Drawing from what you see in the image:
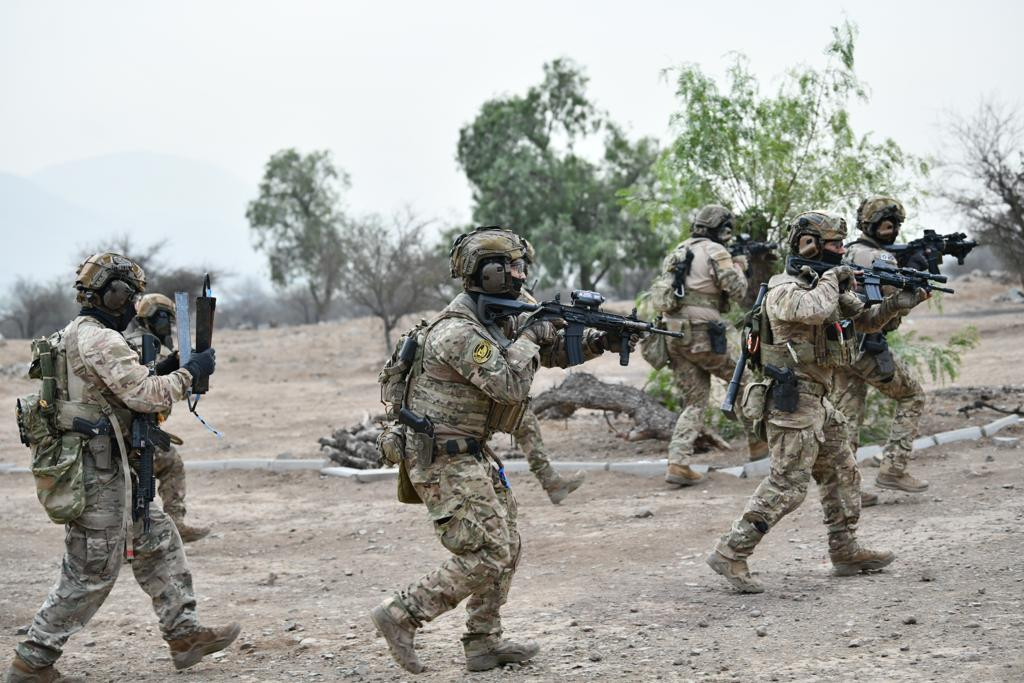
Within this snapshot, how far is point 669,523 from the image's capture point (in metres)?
7.94

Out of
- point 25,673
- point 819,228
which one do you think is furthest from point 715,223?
point 25,673

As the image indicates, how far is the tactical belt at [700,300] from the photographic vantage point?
362 inches

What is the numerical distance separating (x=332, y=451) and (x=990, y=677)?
7548mm

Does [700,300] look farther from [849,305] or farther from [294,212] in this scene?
[294,212]

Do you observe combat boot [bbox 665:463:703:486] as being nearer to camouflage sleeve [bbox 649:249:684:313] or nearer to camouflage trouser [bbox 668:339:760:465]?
camouflage trouser [bbox 668:339:760:465]

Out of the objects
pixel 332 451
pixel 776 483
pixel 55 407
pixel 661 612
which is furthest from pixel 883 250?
pixel 332 451

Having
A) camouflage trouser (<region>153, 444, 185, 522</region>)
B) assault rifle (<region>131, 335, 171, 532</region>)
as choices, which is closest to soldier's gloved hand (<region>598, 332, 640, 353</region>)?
assault rifle (<region>131, 335, 171, 532</region>)

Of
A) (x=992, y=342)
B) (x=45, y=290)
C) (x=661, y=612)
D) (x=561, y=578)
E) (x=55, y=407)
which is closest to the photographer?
(x=55, y=407)

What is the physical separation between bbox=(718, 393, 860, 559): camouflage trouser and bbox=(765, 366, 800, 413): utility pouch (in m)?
0.03

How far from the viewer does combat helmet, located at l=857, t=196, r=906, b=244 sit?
7438 millimetres

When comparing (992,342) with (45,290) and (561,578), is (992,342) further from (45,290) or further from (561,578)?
(45,290)

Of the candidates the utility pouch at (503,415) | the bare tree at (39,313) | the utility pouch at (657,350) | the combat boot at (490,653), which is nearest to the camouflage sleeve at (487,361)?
the utility pouch at (503,415)

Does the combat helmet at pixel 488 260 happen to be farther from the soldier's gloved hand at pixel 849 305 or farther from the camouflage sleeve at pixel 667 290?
the camouflage sleeve at pixel 667 290

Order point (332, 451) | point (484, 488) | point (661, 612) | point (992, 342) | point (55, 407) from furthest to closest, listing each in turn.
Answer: point (992, 342)
point (332, 451)
point (661, 612)
point (55, 407)
point (484, 488)
